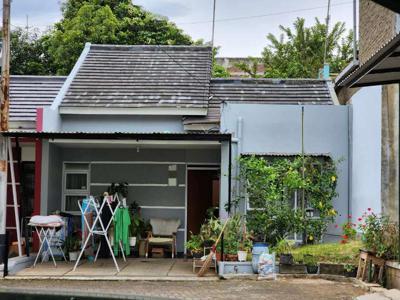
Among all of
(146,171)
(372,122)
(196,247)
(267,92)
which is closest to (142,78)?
(146,171)

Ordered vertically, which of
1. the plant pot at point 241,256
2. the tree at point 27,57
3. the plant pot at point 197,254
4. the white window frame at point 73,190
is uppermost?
the tree at point 27,57

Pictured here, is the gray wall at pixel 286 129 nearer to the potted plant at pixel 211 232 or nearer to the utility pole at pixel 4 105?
the potted plant at pixel 211 232

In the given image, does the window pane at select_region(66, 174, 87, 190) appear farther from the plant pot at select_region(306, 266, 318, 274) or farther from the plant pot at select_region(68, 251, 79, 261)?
the plant pot at select_region(306, 266, 318, 274)

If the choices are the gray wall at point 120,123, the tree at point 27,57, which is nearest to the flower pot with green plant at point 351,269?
the gray wall at point 120,123

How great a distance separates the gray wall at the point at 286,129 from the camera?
46.5 feet

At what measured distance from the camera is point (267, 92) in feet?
56.5

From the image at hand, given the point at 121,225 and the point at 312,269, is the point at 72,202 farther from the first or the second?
the point at 312,269

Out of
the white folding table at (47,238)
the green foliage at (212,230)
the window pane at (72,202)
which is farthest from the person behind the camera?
the window pane at (72,202)

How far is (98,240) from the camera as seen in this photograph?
49.0ft

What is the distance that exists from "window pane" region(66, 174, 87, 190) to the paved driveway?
459 centimetres

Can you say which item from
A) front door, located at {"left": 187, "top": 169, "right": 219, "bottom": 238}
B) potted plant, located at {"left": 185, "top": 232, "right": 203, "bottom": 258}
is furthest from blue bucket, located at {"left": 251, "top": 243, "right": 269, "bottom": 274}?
front door, located at {"left": 187, "top": 169, "right": 219, "bottom": 238}

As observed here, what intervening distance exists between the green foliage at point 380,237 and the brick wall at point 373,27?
12.5 feet

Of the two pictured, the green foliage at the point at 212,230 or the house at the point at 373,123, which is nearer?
the house at the point at 373,123

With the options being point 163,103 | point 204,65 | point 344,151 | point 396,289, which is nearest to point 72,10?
point 204,65
